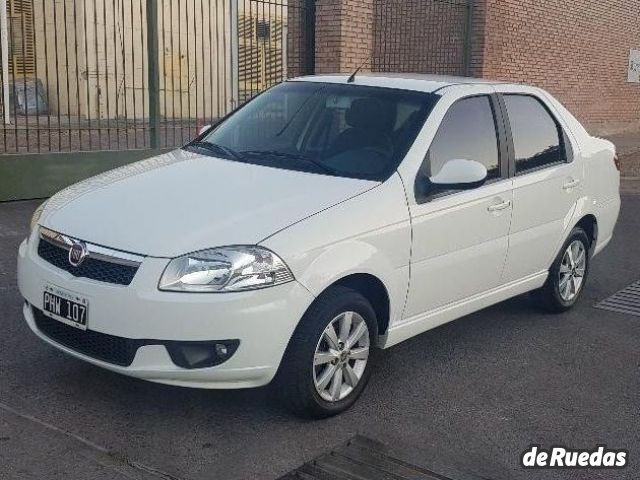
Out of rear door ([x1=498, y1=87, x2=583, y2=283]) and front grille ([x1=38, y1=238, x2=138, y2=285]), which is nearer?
front grille ([x1=38, y1=238, x2=138, y2=285])

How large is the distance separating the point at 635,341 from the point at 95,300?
375 cm

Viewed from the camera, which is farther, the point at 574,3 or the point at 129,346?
the point at 574,3

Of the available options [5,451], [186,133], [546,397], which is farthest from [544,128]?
[186,133]

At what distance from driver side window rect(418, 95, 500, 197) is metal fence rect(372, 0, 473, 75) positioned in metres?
9.88

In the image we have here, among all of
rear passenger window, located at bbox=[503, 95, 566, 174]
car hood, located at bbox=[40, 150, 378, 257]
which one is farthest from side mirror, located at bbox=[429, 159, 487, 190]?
rear passenger window, located at bbox=[503, 95, 566, 174]

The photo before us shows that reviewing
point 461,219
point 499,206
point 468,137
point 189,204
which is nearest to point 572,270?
point 499,206

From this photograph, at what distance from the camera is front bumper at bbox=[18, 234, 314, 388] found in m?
3.56

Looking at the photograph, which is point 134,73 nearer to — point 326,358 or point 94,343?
point 94,343

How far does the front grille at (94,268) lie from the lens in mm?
3652

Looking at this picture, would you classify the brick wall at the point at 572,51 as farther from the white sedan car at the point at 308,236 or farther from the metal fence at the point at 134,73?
the white sedan car at the point at 308,236

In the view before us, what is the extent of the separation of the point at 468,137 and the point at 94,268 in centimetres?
245

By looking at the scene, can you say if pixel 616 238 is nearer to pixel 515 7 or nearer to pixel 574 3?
pixel 515 7

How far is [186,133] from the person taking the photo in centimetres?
1055

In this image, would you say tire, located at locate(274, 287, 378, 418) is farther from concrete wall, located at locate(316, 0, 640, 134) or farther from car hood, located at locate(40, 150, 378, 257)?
concrete wall, located at locate(316, 0, 640, 134)
